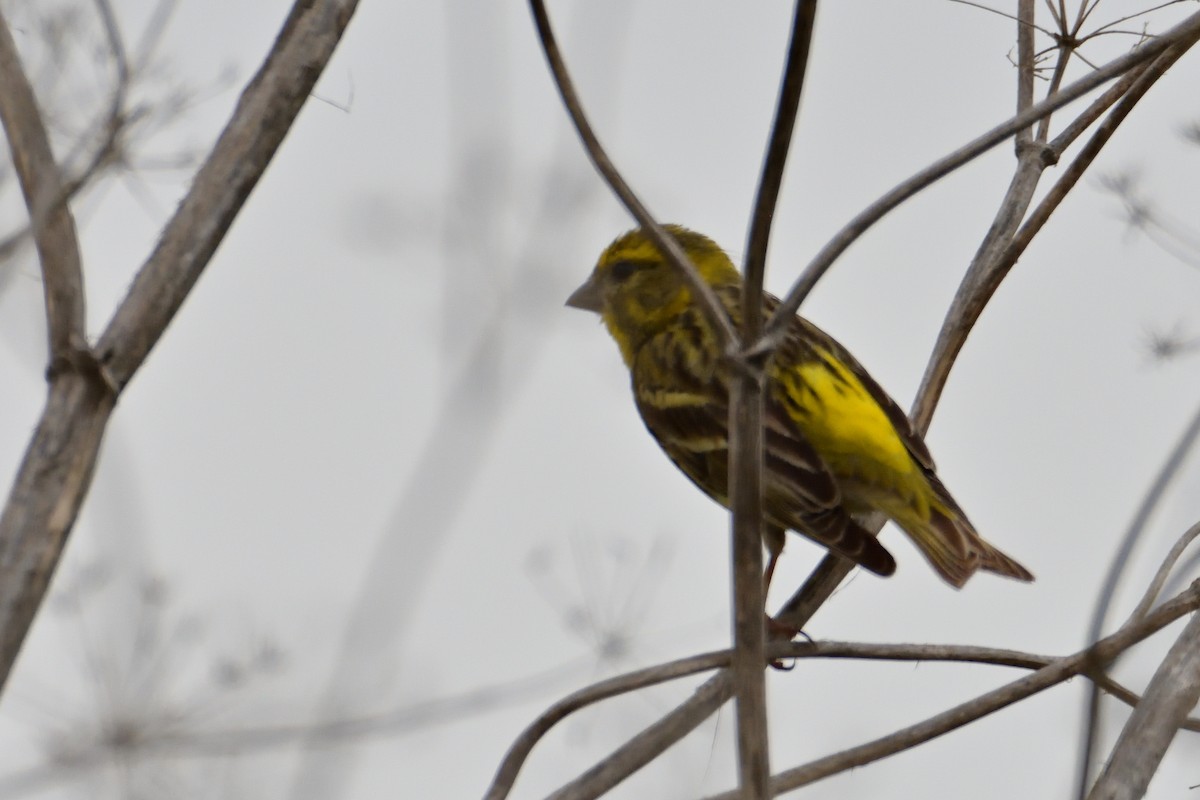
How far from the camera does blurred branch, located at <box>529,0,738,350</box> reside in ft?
7.80

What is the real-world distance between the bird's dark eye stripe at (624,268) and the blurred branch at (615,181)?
3.94 metres

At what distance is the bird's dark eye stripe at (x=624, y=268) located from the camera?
6.41m

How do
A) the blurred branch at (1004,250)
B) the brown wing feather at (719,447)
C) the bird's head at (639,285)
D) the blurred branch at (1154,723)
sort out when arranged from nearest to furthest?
the blurred branch at (1154,723) < the blurred branch at (1004,250) < the brown wing feather at (719,447) < the bird's head at (639,285)

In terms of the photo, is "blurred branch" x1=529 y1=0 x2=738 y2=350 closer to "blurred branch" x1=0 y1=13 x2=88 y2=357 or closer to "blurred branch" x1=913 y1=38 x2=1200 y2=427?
"blurred branch" x1=0 y1=13 x2=88 y2=357

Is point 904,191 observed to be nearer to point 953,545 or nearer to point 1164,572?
point 1164,572

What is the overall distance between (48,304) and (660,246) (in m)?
1.07

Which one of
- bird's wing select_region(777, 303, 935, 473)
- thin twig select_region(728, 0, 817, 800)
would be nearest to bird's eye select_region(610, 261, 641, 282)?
bird's wing select_region(777, 303, 935, 473)

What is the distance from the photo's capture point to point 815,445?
4.96 metres

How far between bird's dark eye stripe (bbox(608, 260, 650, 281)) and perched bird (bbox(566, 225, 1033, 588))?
31 cm

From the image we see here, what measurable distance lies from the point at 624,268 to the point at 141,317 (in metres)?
4.10

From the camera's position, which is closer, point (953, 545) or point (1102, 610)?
point (1102, 610)

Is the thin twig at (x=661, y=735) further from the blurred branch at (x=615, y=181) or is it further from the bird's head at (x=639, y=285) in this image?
the bird's head at (x=639, y=285)

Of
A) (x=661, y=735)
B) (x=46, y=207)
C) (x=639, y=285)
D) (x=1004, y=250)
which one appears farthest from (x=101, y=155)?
(x=639, y=285)

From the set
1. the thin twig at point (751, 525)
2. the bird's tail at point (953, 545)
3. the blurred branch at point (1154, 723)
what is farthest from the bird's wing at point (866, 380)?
the thin twig at point (751, 525)
